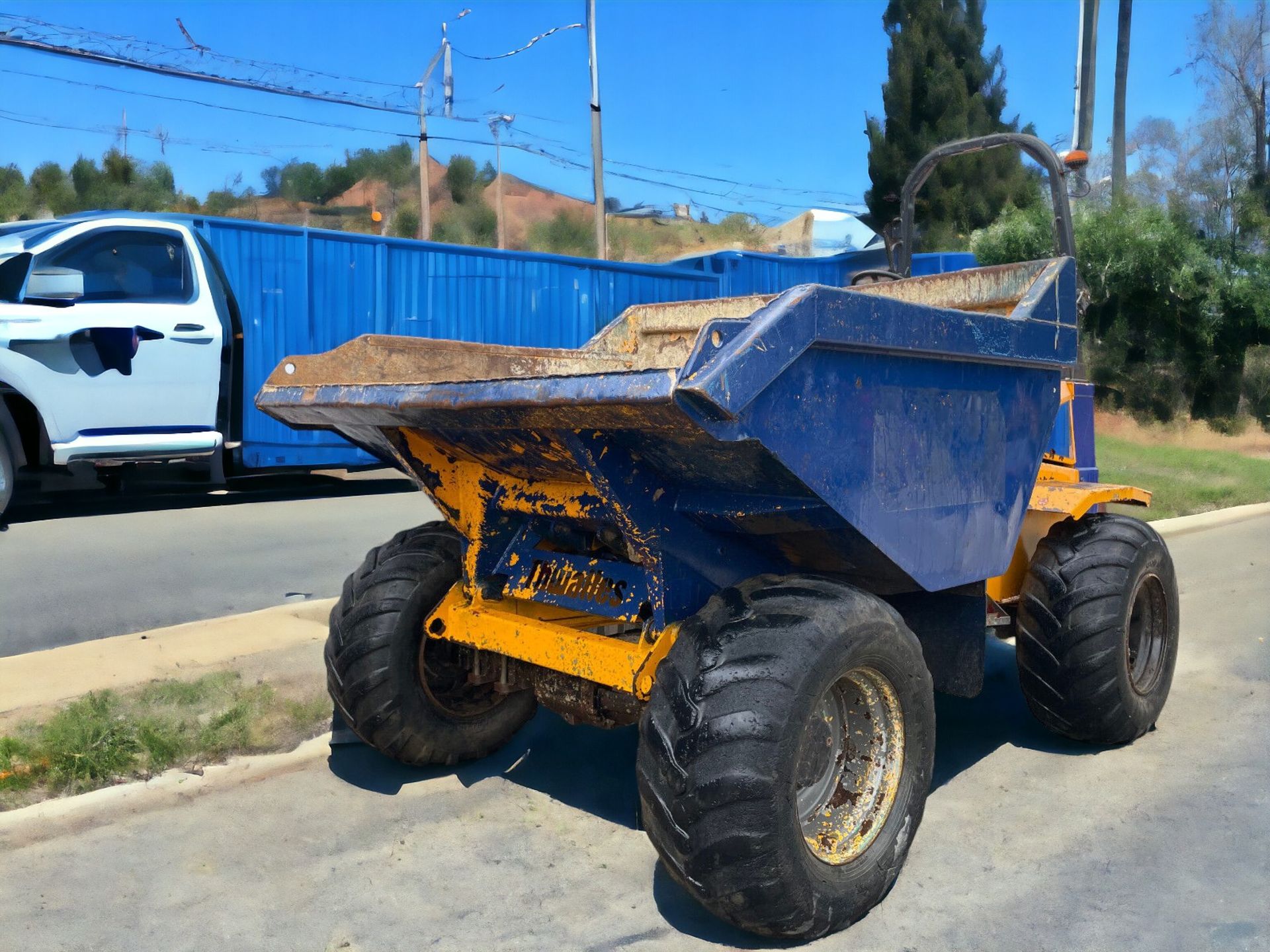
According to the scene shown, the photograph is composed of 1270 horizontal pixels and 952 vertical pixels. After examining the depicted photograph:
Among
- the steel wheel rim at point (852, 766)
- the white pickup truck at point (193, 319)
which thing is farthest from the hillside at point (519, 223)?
the steel wheel rim at point (852, 766)

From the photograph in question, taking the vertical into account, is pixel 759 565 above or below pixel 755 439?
below

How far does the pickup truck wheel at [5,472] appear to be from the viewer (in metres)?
7.63

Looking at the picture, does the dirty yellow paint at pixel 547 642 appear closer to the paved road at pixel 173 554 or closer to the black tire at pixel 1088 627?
the black tire at pixel 1088 627

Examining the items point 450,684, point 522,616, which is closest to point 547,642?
point 522,616

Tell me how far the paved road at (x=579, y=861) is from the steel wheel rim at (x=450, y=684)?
27 cm

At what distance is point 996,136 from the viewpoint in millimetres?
4992

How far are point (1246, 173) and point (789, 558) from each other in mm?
25471

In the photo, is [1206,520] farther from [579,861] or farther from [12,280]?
[12,280]

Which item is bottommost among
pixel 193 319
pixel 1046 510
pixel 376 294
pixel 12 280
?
pixel 1046 510

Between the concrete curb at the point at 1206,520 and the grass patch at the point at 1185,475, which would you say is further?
the grass patch at the point at 1185,475

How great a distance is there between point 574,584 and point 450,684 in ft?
2.50

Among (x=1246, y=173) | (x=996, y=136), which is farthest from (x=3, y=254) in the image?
(x=1246, y=173)

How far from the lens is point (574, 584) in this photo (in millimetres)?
3611

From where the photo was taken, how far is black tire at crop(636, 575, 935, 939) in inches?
107
